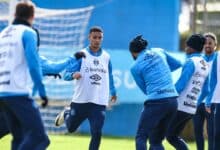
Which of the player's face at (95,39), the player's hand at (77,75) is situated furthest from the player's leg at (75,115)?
the player's face at (95,39)

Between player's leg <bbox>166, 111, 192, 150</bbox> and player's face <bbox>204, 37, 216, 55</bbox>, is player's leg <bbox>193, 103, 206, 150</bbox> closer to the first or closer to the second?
player's face <bbox>204, 37, 216, 55</bbox>

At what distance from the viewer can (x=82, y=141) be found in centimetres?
1670

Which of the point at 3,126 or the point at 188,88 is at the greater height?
the point at 188,88

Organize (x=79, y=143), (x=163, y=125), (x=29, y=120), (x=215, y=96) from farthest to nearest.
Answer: (x=79, y=143)
(x=215, y=96)
(x=163, y=125)
(x=29, y=120)

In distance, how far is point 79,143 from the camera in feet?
52.8

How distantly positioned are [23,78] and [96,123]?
9.34ft

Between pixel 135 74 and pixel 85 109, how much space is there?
1488mm

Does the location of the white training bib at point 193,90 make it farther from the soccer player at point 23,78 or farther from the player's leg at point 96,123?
the soccer player at point 23,78

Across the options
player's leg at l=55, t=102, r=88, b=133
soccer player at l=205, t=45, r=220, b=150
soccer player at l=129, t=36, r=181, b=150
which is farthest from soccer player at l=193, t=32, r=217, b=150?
player's leg at l=55, t=102, r=88, b=133

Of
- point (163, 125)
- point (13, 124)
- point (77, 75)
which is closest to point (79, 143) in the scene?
point (77, 75)

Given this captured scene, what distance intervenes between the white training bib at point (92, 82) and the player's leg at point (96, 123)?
0.35ft

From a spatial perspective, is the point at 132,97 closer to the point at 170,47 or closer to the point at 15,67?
the point at 170,47

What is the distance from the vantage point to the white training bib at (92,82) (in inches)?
461

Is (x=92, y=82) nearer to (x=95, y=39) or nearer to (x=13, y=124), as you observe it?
A: (x=95, y=39)
